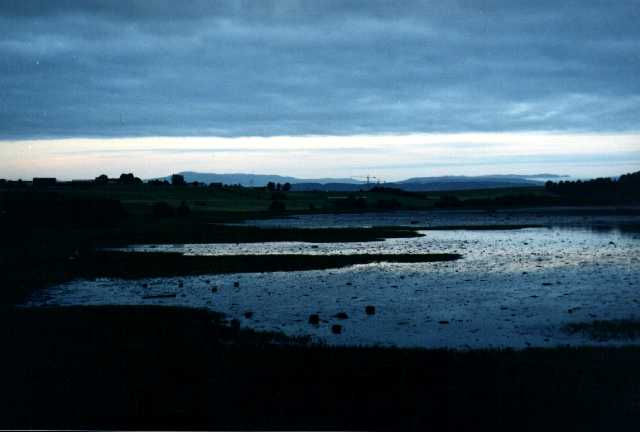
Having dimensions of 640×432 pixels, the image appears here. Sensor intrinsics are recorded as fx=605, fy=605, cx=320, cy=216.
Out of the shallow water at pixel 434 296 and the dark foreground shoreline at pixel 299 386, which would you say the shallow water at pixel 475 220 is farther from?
the dark foreground shoreline at pixel 299 386

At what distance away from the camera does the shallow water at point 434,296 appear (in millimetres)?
22328

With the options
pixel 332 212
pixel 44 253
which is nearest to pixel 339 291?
pixel 44 253

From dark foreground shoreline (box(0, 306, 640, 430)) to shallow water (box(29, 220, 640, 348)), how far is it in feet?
10.2

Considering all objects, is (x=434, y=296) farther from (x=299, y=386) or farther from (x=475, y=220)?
(x=475, y=220)

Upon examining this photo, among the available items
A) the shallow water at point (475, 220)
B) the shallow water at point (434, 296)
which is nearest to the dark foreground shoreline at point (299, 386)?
the shallow water at point (434, 296)

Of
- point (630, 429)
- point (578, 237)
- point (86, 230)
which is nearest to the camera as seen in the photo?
point (630, 429)

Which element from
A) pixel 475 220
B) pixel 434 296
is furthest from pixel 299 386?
pixel 475 220

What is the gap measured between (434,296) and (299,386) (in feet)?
51.5

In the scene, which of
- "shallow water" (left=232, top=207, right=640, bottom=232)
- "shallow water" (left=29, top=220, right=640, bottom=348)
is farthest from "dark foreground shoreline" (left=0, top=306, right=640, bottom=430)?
Result: "shallow water" (left=232, top=207, right=640, bottom=232)

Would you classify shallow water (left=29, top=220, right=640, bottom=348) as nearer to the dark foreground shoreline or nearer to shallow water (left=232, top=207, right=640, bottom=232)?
the dark foreground shoreline

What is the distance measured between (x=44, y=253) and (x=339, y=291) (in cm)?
3172

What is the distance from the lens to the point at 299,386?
15547 mm

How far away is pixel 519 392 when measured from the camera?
1466 centimetres

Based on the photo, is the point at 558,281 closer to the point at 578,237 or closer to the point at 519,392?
the point at 519,392
